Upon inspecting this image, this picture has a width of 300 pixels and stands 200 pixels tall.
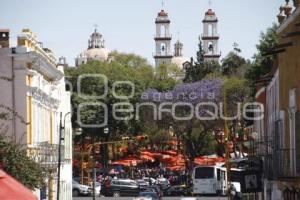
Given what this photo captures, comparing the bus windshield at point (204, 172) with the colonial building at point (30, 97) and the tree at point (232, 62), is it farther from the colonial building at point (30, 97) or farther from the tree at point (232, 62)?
the tree at point (232, 62)

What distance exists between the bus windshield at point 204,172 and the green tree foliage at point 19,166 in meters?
43.0

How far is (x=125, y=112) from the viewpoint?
99.1m

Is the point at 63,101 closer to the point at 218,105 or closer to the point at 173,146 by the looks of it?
the point at 218,105

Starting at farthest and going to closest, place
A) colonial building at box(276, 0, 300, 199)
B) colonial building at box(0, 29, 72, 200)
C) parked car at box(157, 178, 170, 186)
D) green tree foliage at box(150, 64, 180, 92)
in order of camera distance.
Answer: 1. green tree foliage at box(150, 64, 180, 92)
2. parked car at box(157, 178, 170, 186)
3. colonial building at box(0, 29, 72, 200)
4. colonial building at box(276, 0, 300, 199)

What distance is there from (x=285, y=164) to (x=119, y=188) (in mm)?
54769

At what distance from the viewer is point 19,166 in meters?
29.4

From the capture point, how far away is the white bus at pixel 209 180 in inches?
2956

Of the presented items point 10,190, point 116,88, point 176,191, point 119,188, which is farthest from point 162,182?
point 10,190

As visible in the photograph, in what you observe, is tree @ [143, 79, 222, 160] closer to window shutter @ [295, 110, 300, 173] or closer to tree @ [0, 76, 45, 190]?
tree @ [0, 76, 45, 190]

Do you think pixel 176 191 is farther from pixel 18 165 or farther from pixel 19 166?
pixel 18 165

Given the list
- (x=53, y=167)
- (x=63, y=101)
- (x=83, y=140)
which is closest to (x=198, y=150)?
Answer: (x=83, y=140)

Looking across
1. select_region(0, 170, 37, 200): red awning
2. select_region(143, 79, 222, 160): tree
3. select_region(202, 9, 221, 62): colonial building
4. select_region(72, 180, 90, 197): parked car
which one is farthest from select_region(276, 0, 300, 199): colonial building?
select_region(202, 9, 221, 62): colonial building

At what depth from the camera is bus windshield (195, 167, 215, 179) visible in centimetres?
7506

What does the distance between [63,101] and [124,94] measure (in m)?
47.3
